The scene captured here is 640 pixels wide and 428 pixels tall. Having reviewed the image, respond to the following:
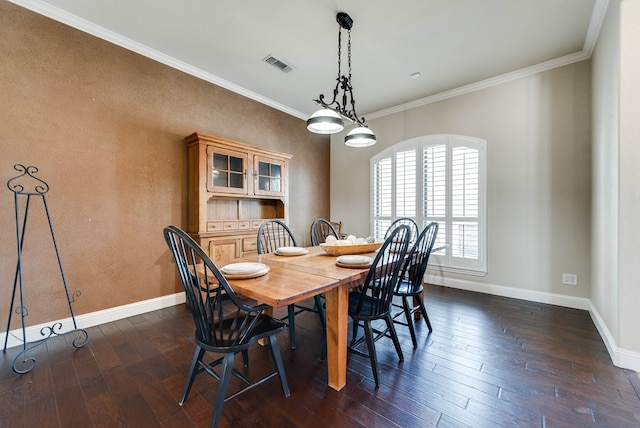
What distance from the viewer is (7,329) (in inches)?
86.1

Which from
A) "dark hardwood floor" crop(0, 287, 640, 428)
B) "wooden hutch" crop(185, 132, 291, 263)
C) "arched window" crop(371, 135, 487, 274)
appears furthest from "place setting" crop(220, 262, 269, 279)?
"arched window" crop(371, 135, 487, 274)

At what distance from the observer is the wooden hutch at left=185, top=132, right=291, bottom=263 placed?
318 cm

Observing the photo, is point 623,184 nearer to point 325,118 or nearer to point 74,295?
point 325,118

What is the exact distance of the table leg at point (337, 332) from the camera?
163 centimetres

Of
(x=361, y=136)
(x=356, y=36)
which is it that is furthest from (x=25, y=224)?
(x=356, y=36)

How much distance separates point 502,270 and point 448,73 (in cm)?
263

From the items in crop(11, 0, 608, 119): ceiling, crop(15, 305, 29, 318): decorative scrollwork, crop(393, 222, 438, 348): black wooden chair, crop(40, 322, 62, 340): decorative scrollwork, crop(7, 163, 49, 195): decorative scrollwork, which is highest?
crop(11, 0, 608, 119): ceiling

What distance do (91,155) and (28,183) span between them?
519 mm

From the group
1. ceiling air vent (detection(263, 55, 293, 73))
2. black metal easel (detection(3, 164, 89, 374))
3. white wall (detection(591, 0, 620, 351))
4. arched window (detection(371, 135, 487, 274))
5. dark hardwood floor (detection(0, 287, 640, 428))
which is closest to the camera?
dark hardwood floor (detection(0, 287, 640, 428))

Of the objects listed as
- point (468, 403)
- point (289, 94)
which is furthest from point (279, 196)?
point (468, 403)

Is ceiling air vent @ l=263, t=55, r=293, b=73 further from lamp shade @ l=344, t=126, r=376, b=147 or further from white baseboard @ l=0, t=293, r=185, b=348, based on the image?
white baseboard @ l=0, t=293, r=185, b=348

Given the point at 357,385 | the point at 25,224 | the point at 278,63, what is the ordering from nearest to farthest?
the point at 357,385 < the point at 25,224 < the point at 278,63

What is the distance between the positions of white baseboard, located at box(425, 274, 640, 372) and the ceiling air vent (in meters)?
3.54

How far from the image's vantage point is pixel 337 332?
5.40 ft
